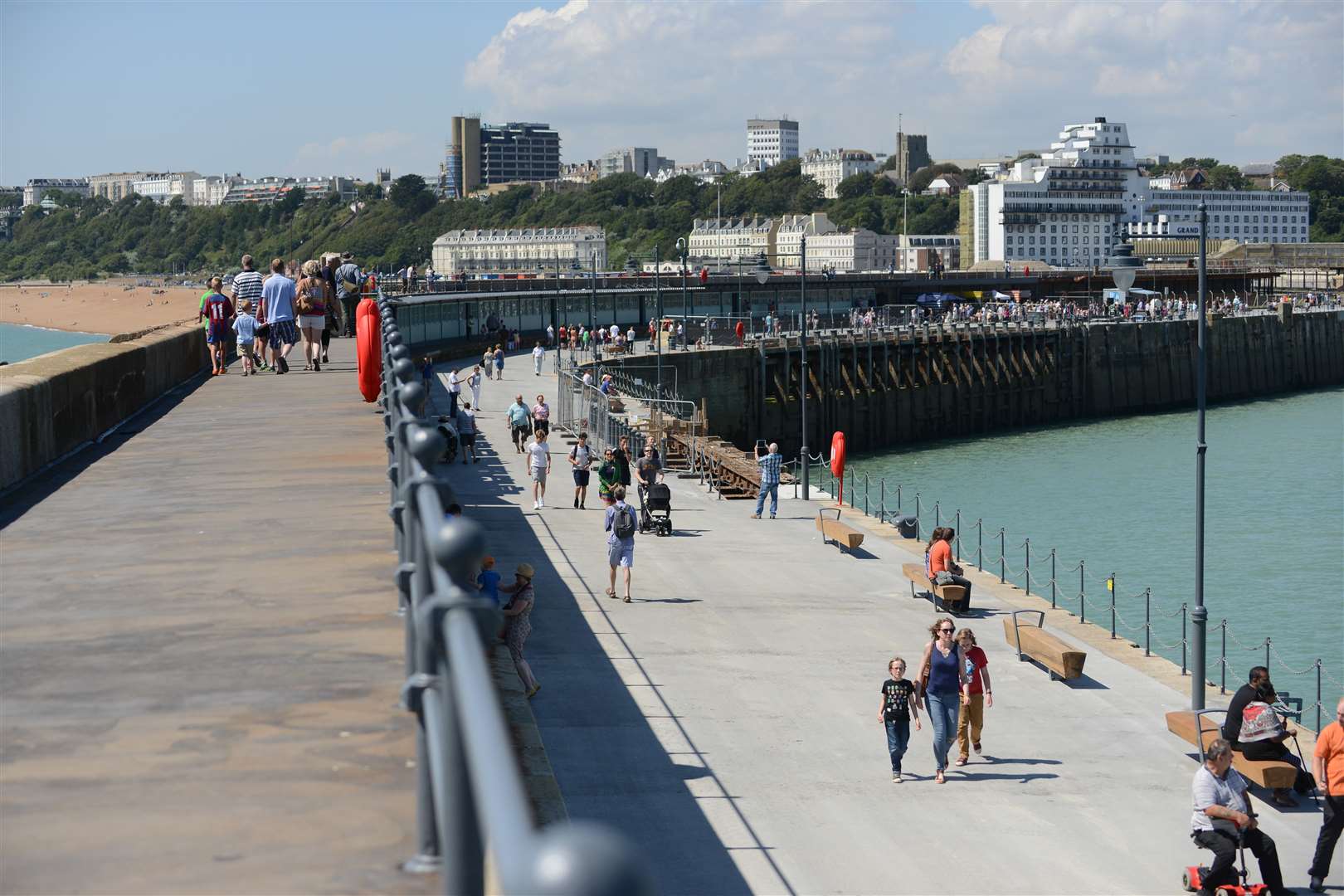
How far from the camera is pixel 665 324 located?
78250mm

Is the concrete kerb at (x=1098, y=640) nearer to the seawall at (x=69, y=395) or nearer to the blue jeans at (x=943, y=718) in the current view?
the blue jeans at (x=943, y=718)

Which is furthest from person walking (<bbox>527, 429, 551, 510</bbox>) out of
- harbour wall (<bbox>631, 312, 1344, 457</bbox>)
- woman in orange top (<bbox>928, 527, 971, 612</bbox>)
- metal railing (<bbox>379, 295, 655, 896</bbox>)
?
harbour wall (<bbox>631, 312, 1344, 457</bbox>)

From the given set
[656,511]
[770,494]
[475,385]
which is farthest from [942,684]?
[475,385]

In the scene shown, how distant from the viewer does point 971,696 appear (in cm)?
1518

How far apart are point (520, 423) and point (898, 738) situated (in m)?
22.2

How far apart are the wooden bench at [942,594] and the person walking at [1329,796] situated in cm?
925

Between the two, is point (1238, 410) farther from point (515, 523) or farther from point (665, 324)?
point (515, 523)

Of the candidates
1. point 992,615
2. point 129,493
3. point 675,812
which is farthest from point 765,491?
point 129,493

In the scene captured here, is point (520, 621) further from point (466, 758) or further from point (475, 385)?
point (475, 385)

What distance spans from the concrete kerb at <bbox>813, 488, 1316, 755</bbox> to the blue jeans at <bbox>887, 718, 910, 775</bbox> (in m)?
4.07

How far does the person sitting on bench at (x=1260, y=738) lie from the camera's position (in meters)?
14.5

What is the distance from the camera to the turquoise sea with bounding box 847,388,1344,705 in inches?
1204

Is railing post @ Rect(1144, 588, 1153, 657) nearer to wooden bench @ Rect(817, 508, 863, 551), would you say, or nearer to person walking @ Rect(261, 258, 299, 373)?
wooden bench @ Rect(817, 508, 863, 551)

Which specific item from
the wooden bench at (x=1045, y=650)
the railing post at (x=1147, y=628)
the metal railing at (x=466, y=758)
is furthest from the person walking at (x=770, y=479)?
the metal railing at (x=466, y=758)
